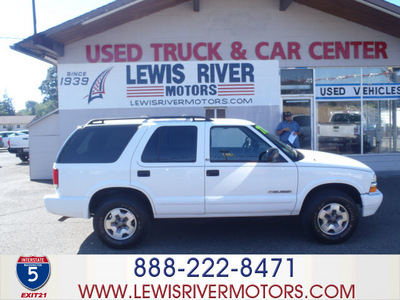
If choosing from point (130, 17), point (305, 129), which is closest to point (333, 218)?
point (305, 129)

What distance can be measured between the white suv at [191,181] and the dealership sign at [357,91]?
619 cm

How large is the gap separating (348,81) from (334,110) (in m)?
0.93

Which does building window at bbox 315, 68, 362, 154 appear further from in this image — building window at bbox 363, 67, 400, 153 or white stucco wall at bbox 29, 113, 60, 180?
white stucco wall at bbox 29, 113, 60, 180

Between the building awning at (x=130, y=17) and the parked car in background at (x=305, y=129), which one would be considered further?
the parked car in background at (x=305, y=129)

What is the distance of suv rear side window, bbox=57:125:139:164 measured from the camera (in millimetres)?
5348

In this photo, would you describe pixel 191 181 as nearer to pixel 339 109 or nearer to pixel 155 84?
pixel 155 84

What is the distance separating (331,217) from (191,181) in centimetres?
205

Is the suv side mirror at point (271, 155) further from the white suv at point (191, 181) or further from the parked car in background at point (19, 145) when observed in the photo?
the parked car in background at point (19, 145)

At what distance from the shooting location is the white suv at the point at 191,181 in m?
5.27

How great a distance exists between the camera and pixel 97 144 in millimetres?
5441

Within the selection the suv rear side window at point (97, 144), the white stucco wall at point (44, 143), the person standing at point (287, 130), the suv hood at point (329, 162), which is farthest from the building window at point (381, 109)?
the white stucco wall at point (44, 143)

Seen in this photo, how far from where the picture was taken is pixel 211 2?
1083 cm

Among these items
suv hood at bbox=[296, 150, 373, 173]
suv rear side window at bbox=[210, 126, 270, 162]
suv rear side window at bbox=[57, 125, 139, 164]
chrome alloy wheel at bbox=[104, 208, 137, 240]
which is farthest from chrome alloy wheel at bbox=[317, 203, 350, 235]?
suv rear side window at bbox=[57, 125, 139, 164]

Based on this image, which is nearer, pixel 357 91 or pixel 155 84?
pixel 155 84
